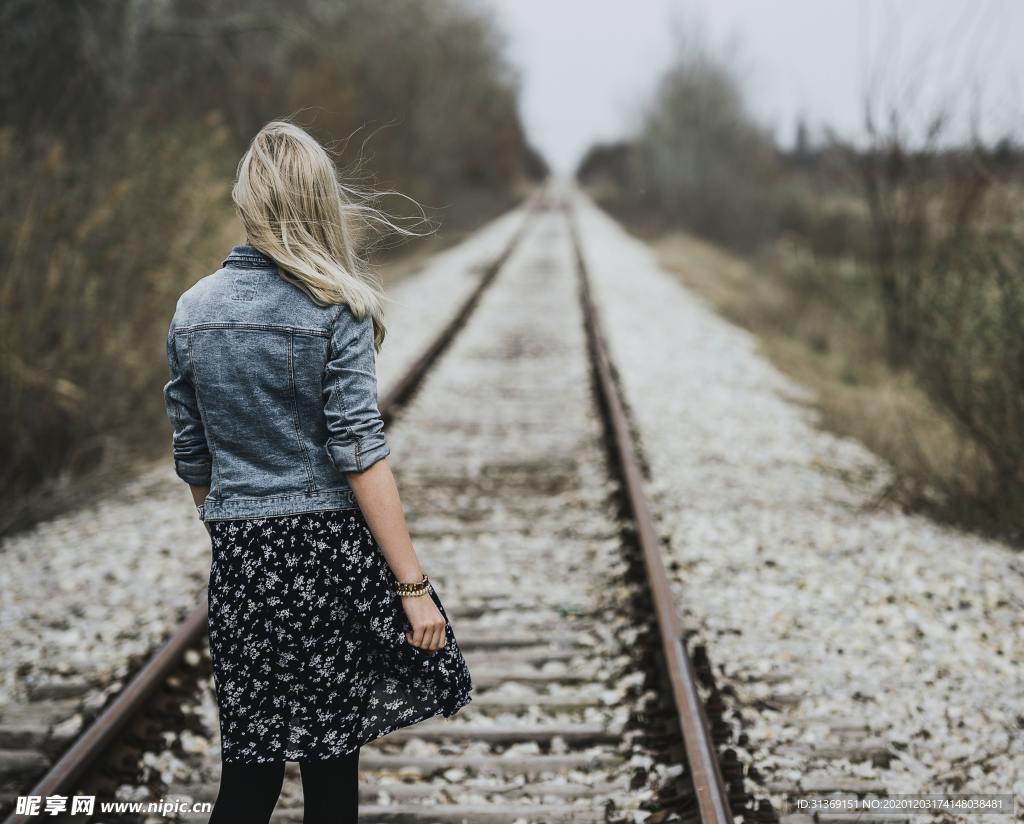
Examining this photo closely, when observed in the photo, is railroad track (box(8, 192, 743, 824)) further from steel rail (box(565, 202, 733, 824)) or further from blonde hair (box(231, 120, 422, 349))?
blonde hair (box(231, 120, 422, 349))

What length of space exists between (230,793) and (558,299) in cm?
1246

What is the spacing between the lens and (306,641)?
6.71ft

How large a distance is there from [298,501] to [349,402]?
0.88ft

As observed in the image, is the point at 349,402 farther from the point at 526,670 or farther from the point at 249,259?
the point at 526,670

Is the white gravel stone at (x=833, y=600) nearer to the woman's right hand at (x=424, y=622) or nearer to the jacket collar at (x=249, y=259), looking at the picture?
the woman's right hand at (x=424, y=622)

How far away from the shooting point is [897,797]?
2932 mm

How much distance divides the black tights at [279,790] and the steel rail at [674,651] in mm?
1088

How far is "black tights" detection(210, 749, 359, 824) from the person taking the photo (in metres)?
2.08

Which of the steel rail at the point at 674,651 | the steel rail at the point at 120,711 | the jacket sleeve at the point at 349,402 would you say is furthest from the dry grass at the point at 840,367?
the jacket sleeve at the point at 349,402

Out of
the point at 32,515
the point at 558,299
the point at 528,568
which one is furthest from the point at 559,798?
the point at 558,299

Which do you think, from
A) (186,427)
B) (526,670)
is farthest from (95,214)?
(186,427)

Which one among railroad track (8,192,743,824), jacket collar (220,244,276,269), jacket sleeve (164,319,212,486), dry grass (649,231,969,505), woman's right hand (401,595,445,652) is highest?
jacket collar (220,244,276,269)

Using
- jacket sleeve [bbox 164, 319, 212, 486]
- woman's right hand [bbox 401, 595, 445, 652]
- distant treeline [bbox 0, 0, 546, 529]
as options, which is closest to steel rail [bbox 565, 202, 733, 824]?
woman's right hand [bbox 401, 595, 445, 652]

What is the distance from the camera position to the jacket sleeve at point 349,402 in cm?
192
